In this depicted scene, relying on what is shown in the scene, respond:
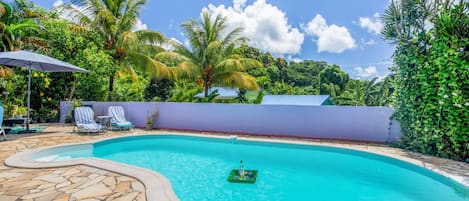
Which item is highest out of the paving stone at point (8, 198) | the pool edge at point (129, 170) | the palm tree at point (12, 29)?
the palm tree at point (12, 29)

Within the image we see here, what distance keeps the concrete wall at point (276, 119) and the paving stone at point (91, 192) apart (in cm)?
687

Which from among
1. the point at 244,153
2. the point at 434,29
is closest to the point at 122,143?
the point at 244,153

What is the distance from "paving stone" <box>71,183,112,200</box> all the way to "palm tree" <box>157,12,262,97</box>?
9633mm

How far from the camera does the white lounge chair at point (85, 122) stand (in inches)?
368

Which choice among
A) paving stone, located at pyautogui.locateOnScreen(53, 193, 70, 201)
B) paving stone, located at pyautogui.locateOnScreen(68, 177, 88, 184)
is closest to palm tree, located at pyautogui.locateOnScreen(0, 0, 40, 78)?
paving stone, located at pyautogui.locateOnScreen(68, 177, 88, 184)

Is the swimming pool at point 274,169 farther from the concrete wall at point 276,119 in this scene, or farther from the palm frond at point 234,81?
the palm frond at point 234,81

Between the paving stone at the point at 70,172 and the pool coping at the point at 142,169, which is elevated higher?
the pool coping at the point at 142,169

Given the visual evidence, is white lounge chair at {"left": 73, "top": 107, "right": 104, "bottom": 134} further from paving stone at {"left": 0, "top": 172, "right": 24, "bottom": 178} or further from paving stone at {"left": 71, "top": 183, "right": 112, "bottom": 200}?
paving stone at {"left": 71, "top": 183, "right": 112, "bottom": 200}

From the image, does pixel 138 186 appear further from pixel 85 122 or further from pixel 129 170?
pixel 85 122

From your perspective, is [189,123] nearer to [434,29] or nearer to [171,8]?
[171,8]

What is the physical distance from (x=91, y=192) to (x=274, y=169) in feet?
13.5

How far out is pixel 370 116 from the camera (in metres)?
8.49

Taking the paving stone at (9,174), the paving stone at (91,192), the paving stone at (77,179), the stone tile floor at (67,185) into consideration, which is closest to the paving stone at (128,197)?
the stone tile floor at (67,185)

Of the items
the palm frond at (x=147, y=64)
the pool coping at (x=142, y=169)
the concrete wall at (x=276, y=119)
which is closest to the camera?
the pool coping at (x=142, y=169)
